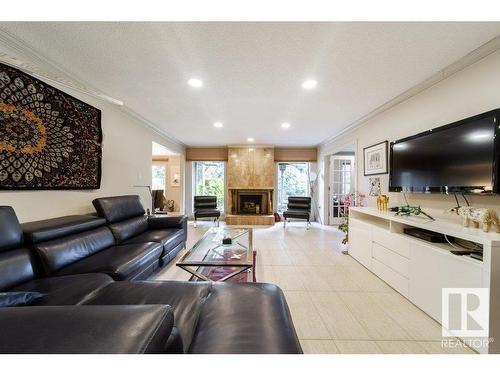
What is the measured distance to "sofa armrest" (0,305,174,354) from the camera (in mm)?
444

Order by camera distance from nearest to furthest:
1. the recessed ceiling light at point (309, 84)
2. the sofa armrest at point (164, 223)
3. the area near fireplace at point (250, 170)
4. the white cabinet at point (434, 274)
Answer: the white cabinet at point (434, 274), the recessed ceiling light at point (309, 84), the sofa armrest at point (164, 223), the area near fireplace at point (250, 170)

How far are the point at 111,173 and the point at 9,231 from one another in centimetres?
164

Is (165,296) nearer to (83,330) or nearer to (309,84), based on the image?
(83,330)

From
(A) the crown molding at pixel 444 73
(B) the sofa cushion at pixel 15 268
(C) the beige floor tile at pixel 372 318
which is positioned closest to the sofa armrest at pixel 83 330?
(B) the sofa cushion at pixel 15 268

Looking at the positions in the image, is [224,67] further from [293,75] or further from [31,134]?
[31,134]

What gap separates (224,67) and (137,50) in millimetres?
777

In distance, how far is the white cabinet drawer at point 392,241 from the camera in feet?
6.54

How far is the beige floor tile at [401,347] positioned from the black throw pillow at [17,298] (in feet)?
7.01

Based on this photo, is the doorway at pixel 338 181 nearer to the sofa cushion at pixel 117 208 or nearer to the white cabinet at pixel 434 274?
the white cabinet at pixel 434 274

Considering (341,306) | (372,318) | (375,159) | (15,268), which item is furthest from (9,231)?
(375,159)

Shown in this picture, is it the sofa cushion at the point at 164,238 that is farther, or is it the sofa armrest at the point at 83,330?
the sofa cushion at the point at 164,238

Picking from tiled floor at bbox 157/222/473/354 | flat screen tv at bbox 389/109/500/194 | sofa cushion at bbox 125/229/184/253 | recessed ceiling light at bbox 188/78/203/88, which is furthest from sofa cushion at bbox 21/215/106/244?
flat screen tv at bbox 389/109/500/194

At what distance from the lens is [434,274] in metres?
1.67
